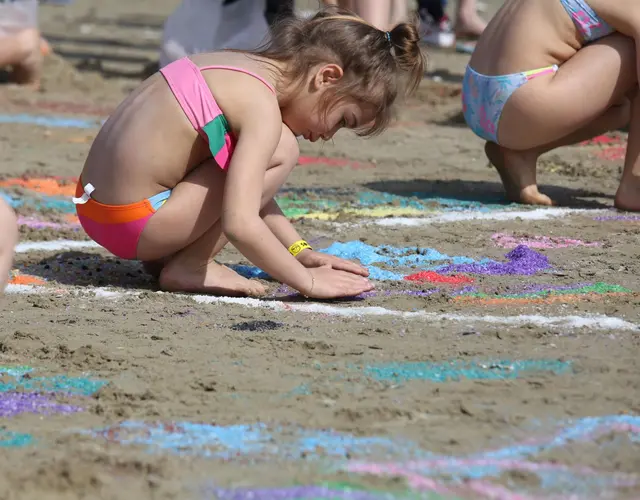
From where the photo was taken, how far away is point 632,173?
14.7 feet

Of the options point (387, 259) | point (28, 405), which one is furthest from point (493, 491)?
point (387, 259)

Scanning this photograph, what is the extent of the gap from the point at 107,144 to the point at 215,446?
5.27 ft

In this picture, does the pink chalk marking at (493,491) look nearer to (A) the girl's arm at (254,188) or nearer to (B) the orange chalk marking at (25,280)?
(A) the girl's arm at (254,188)

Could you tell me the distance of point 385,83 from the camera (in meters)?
3.44

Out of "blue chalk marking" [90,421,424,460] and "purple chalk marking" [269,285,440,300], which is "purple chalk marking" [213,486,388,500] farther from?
"purple chalk marking" [269,285,440,300]

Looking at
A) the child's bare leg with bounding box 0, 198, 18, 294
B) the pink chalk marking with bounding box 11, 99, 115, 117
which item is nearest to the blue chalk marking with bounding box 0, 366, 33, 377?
the child's bare leg with bounding box 0, 198, 18, 294

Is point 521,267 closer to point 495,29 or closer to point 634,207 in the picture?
point 634,207

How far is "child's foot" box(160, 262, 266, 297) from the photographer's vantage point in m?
3.50

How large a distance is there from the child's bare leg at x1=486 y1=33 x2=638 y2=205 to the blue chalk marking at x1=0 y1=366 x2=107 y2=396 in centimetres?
262

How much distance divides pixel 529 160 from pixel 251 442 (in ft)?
9.75

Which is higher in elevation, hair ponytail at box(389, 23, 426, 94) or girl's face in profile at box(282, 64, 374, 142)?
hair ponytail at box(389, 23, 426, 94)

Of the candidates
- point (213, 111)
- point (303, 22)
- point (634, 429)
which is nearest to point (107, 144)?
point (213, 111)

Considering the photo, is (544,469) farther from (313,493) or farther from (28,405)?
(28,405)

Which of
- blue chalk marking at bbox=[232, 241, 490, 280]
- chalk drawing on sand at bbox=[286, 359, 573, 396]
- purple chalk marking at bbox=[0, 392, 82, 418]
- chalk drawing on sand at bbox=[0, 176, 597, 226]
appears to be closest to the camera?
purple chalk marking at bbox=[0, 392, 82, 418]
